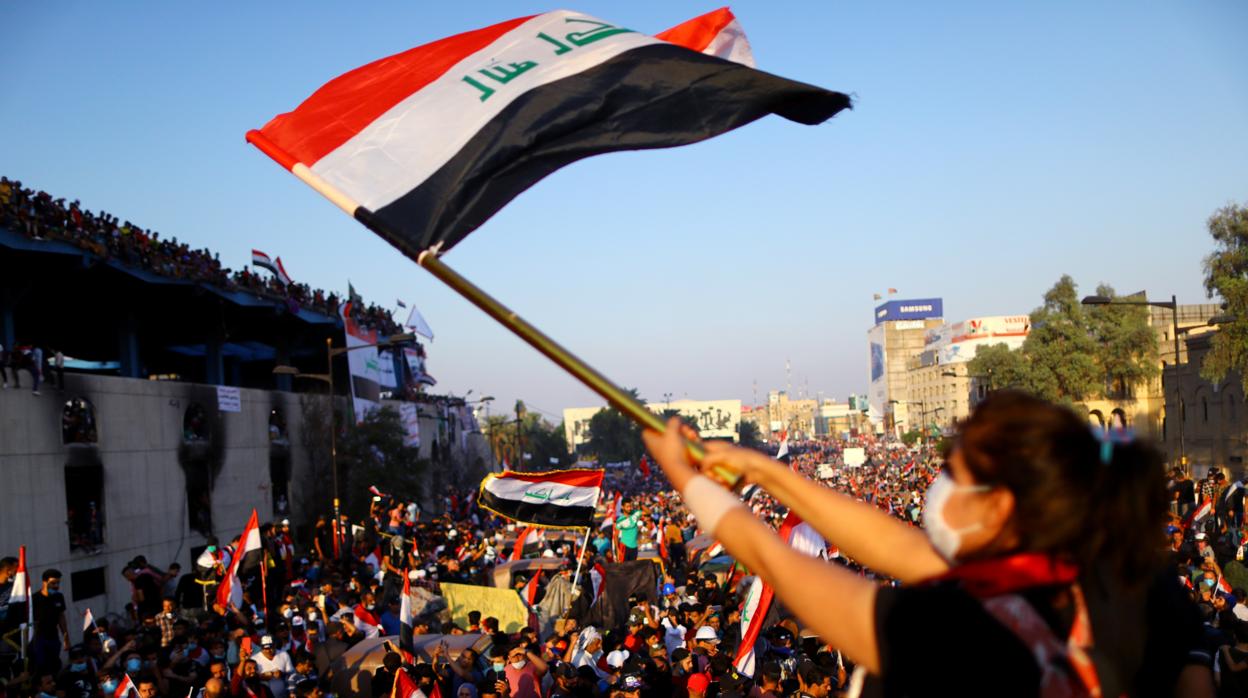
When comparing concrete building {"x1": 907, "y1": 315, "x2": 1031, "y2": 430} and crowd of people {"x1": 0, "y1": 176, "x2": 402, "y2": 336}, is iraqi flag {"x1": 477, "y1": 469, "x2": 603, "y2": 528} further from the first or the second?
concrete building {"x1": 907, "y1": 315, "x2": 1031, "y2": 430}

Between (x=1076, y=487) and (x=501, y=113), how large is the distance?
327 centimetres

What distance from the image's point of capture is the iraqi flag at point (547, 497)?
17.1 meters

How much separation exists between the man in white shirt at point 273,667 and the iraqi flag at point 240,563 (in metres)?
3.21

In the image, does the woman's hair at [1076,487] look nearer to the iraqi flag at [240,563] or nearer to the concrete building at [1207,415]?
the iraqi flag at [240,563]

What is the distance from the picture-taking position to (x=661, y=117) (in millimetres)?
4773

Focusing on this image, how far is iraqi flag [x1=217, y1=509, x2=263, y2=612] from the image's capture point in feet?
46.2

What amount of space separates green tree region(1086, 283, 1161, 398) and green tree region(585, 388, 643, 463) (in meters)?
48.1

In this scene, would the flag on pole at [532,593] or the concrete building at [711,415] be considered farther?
the concrete building at [711,415]

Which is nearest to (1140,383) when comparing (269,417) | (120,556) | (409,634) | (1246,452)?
(1246,452)

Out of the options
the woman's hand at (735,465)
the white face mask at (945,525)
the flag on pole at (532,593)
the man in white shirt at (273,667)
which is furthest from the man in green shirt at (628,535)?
the white face mask at (945,525)

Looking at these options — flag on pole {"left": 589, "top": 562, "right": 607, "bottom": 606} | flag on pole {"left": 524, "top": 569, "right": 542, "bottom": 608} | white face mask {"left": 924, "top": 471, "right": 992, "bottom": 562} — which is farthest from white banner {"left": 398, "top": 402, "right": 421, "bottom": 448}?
white face mask {"left": 924, "top": 471, "right": 992, "bottom": 562}

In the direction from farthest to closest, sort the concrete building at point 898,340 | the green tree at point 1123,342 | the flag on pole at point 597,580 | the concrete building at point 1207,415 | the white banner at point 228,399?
1. the concrete building at point 898,340
2. the green tree at point 1123,342
3. the concrete building at point 1207,415
4. the white banner at point 228,399
5. the flag on pole at point 597,580

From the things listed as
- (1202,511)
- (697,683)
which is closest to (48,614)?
(697,683)

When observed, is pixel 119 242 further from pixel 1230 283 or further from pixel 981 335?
pixel 981 335
